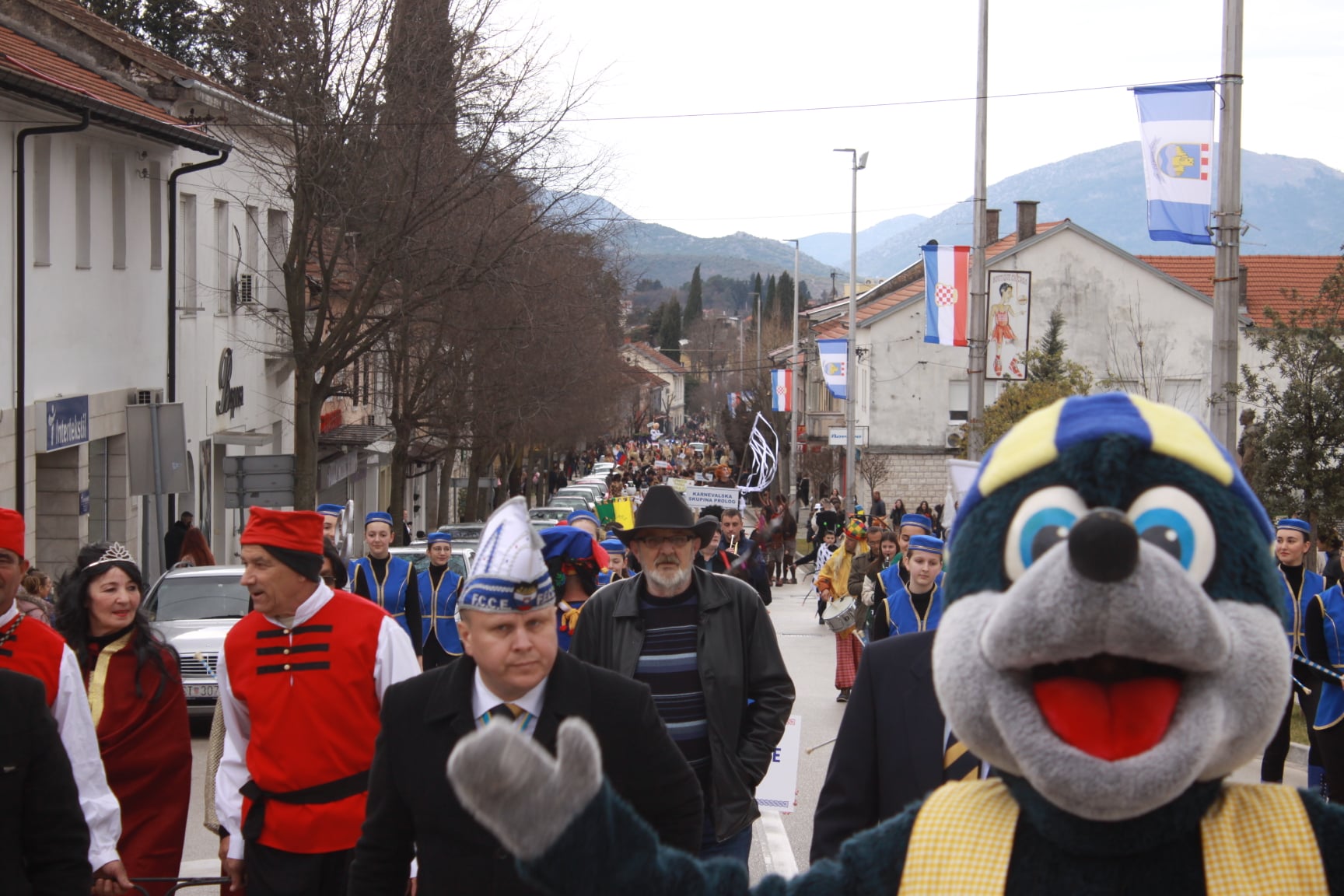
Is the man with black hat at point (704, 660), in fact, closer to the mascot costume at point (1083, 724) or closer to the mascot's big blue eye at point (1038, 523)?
the mascot costume at point (1083, 724)

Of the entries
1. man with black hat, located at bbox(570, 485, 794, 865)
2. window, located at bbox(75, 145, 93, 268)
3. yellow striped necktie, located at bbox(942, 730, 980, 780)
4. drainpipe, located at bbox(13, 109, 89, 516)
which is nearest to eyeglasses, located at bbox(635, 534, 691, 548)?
man with black hat, located at bbox(570, 485, 794, 865)

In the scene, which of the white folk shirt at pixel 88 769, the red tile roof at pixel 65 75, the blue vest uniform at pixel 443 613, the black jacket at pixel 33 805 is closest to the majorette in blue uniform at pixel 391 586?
the blue vest uniform at pixel 443 613

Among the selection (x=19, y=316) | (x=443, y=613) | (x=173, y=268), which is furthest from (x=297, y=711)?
(x=173, y=268)

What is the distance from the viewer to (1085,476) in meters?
1.99

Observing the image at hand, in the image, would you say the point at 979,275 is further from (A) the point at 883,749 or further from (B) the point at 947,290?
(A) the point at 883,749

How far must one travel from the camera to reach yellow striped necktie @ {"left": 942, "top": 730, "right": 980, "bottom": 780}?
140 inches

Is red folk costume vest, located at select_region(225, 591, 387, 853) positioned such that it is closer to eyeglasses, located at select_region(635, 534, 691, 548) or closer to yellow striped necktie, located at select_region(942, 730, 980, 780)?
eyeglasses, located at select_region(635, 534, 691, 548)

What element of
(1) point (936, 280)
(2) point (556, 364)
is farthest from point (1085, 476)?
(2) point (556, 364)

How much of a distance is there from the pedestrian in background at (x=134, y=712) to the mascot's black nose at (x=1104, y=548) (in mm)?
4726

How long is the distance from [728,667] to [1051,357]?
34826 millimetres

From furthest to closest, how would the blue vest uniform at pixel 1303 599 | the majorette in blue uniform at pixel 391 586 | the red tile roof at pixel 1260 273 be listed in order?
1. the red tile roof at pixel 1260 273
2. the majorette in blue uniform at pixel 391 586
3. the blue vest uniform at pixel 1303 599

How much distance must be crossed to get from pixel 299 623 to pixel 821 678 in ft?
41.9

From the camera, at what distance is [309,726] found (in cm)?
492

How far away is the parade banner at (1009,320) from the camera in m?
24.7
